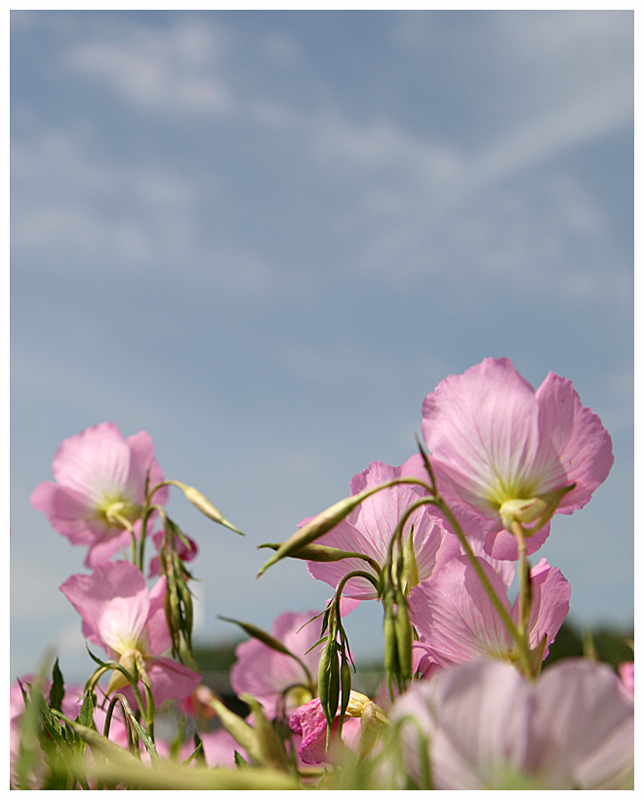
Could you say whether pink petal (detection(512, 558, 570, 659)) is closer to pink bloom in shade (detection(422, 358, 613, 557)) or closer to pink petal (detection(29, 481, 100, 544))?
pink bloom in shade (detection(422, 358, 613, 557))

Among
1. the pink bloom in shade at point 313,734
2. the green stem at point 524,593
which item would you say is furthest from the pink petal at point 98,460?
the green stem at point 524,593

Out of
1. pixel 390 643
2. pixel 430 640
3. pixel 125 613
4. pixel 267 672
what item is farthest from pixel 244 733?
pixel 267 672

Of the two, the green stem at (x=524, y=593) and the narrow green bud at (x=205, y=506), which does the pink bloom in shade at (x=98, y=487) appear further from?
the green stem at (x=524, y=593)

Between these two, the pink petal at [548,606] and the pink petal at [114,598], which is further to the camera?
the pink petal at [114,598]

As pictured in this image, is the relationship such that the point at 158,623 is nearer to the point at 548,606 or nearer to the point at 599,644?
the point at 548,606

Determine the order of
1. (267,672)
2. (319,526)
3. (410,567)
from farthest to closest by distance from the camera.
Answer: (267,672), (410,567), (319,526)
